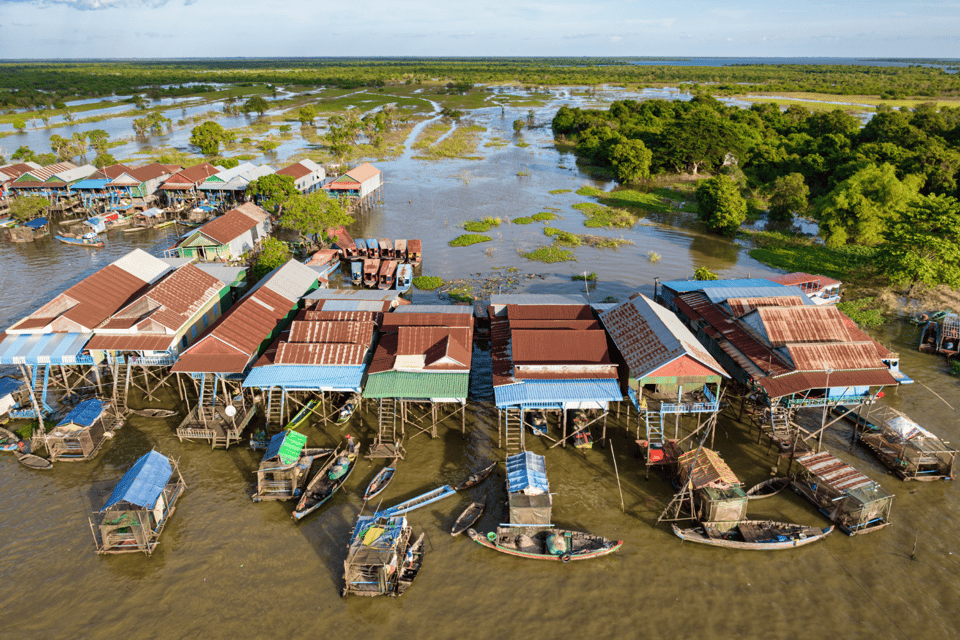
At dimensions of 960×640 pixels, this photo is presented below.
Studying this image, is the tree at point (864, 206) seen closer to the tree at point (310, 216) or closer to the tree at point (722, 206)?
the tree at point (722, 206)

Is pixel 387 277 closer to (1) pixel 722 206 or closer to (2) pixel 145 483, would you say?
(2) pixel 145 483

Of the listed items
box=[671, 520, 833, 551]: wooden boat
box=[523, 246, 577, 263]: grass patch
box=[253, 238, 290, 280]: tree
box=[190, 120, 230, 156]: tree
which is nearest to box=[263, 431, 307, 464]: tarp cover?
box=[671, 520, 833, 551]: wooden boat

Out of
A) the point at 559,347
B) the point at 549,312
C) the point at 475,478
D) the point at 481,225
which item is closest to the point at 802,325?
the point at 559,347

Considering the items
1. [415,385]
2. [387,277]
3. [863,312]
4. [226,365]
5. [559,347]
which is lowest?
[415,385]

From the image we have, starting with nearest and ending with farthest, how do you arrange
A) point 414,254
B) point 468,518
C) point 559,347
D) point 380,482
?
point 468,518
point 380,482
point 559,347
point 414,254

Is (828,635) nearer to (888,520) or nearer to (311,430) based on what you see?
(888,520)

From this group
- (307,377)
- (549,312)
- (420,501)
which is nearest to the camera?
(420,501)

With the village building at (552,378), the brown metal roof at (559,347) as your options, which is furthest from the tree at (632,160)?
the brown metal roof at (559,347)
